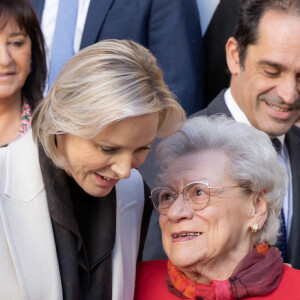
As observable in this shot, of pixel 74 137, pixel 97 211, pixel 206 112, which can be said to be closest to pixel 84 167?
pixel 74 137

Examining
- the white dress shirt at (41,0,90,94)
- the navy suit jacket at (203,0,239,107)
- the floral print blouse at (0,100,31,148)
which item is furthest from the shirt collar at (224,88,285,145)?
the floral print blouse at (0,100,31,148)

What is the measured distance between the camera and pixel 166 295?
3.20 meters

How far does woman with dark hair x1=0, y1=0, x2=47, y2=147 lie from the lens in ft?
12.8

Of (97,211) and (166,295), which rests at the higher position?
(97,211)

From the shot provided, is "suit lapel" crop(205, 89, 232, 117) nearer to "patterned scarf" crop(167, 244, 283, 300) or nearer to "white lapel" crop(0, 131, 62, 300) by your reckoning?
"patterned scarf" crop(167, 244, 283, 300)

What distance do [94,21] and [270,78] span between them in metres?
1.16

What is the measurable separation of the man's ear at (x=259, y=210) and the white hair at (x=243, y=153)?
2 centimetres

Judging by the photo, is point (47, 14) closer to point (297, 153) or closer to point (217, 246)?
point (297, 153)

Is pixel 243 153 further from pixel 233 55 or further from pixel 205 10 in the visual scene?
pixel 205 10

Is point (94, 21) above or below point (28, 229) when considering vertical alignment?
above

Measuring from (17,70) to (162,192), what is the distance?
1.27m

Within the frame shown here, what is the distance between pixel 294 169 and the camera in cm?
404

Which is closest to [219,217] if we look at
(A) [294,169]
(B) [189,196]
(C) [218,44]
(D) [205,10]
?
(B) [189,196]

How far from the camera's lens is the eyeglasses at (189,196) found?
3.11 metres
